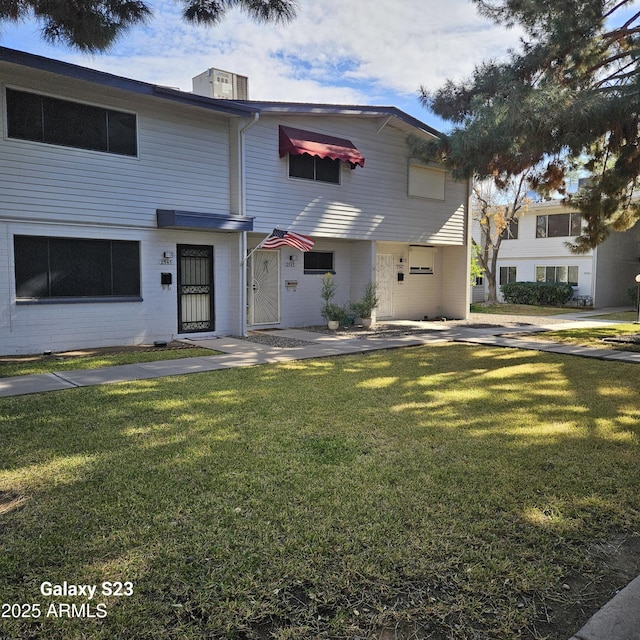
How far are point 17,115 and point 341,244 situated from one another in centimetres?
850

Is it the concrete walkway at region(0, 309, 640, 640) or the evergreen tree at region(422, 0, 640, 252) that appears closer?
the concrete walkway at region(0, 309, 640, 640)

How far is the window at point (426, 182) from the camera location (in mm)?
15586

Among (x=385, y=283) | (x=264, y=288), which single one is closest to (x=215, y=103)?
(x=264, y=288)

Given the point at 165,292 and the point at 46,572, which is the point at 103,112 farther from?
the point at 46,572

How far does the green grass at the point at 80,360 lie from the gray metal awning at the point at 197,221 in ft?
8.64

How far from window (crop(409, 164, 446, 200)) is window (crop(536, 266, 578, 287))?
37.6ft

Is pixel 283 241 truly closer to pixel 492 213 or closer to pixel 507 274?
pixel 492 213

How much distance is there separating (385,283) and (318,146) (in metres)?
5.18

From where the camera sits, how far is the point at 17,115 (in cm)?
905

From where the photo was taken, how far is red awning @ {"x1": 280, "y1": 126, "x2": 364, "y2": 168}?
488 inches

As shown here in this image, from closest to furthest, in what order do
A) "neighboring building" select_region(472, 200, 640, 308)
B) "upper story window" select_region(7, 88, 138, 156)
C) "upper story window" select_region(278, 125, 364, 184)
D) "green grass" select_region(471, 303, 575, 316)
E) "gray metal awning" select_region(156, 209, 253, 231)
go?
"upper story window" select_region(7, 88, 138, 156), "gray metal awning" select_region(156, 209, 253, 231), "upper story window" select_region(278, 125, 364, 184), "green grass" select_region(471, 303, 575, 316), "neighboring building" select_region(472, 200, 640, 308)

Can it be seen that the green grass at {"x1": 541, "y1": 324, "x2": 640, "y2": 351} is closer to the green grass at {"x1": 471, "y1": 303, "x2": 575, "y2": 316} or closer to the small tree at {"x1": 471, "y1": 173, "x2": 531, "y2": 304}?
the green grass at {"x1": 471, "y1": 303, "x2": 575, "y2": 316}

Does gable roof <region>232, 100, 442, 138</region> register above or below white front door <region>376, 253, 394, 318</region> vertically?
above

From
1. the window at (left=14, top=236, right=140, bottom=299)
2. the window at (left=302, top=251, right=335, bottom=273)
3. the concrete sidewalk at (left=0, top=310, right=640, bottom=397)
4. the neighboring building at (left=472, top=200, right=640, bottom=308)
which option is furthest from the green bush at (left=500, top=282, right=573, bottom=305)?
the window at (left=14, top=236, right=140, bottom=299)
